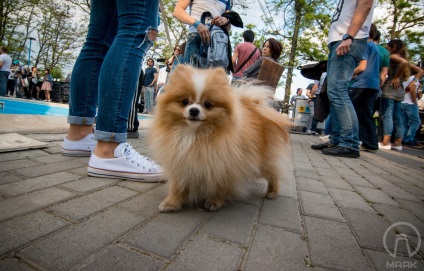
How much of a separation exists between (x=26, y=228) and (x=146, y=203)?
63 cm

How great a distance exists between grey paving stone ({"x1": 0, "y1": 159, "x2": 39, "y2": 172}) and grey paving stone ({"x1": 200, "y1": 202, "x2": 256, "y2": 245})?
62.2 inches

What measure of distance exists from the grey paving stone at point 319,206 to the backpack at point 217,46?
193cm

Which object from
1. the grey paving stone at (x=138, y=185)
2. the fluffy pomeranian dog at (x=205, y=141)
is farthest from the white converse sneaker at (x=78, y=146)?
the fluffy pomeranian dog at (x=205, y=141)

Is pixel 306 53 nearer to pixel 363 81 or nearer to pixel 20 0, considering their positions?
pixel 363 81

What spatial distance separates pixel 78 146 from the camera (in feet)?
8.00

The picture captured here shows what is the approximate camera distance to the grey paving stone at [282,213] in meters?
1.48

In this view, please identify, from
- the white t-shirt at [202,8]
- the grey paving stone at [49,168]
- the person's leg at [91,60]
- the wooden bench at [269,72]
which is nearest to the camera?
the grey paving stone at [49,168]

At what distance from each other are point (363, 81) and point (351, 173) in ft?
8.78

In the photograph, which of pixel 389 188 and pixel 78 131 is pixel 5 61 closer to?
pixel 78 131

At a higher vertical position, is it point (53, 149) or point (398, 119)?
point (398, 119)

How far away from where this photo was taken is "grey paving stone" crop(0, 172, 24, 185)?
5.39 feet

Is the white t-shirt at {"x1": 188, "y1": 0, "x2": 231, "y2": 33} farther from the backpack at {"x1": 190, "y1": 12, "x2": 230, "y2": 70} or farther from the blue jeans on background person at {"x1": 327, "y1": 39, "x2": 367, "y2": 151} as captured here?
the blue jeans on background person at {"x1": 327, "y1": 39, "x2": 367, "y2": 151}

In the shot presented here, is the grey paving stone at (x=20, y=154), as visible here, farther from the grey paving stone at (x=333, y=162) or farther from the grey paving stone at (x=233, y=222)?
the grey paving stone at (x=333, y=162)

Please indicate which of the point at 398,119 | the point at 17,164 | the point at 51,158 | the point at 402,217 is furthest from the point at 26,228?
the point at 398,119
